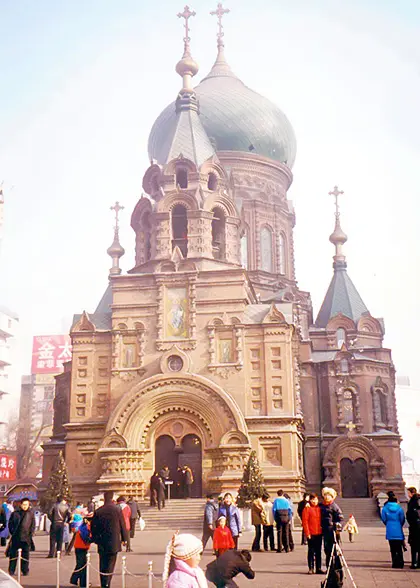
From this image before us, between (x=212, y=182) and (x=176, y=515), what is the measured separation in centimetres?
1495

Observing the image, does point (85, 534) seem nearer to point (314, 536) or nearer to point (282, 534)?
point (314, 536)

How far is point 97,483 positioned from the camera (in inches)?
1225

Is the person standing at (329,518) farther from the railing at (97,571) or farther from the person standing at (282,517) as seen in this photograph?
the person standing at (282,517)

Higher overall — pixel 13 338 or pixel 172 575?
pixel 13 338

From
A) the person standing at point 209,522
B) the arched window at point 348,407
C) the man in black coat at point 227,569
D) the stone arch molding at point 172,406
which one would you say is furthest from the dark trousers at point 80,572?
the arched window at point 348,407

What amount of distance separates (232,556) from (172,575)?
237 cm

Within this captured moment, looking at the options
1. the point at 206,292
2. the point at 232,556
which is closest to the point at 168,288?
the point at 206,292

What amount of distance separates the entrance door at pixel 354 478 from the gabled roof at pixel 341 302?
8.38 metres

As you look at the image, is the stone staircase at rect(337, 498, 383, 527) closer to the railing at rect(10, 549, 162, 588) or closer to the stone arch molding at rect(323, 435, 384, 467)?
the stone arch molding at rect(323, 435, 384, 467)

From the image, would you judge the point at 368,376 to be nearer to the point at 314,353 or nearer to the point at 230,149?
the point at 314,353

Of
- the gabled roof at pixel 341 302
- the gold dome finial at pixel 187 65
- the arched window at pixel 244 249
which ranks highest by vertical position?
the gold dome finial at pixel 187 65

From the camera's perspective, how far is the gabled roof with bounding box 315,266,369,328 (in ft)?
142

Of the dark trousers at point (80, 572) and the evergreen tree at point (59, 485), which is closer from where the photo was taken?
the dark trousers at point (80, 572)

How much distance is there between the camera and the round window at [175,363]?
32375mm
